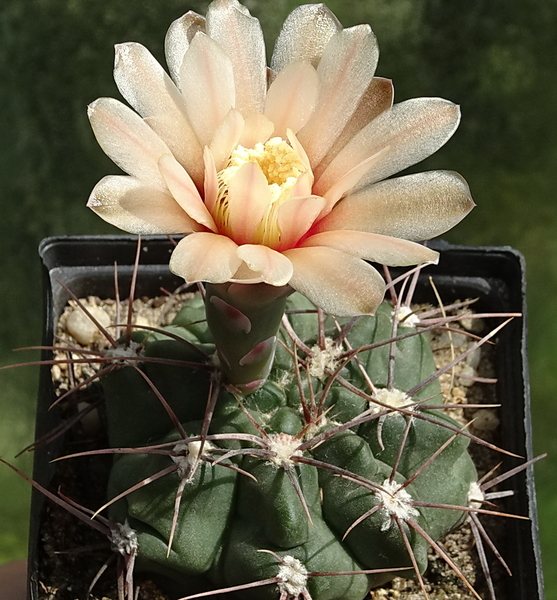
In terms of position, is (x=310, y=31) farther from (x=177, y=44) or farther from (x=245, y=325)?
(x=245, y=325)

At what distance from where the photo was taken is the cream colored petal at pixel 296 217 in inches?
22.0

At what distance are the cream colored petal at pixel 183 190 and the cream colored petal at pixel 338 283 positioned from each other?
8 centimetres

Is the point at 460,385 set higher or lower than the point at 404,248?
lower

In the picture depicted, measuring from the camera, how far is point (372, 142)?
0.61m

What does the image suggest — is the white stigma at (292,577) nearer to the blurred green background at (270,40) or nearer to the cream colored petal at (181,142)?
the cream colored petal at (181,142)

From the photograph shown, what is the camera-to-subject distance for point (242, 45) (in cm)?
62

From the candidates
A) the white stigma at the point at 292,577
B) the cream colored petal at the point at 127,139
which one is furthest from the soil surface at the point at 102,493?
the cream colored petal at the point at 127,139

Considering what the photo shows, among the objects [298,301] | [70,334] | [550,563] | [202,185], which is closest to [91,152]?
[70,334]

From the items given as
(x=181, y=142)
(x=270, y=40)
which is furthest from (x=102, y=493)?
(x=270, y=40)

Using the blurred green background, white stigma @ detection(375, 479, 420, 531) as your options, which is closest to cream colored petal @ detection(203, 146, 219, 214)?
white stigma @ detection(375, 479, 420, 531)

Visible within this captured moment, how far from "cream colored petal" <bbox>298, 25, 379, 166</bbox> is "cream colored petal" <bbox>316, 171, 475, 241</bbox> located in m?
0.05

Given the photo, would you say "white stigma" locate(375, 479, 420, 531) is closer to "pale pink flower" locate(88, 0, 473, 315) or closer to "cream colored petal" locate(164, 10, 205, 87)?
"pale pink flower" locate(88, 0, 473, 315)

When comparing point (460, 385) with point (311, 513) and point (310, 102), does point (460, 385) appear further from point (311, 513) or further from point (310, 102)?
point (310, 102)

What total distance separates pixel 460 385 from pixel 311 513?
0.42 m
